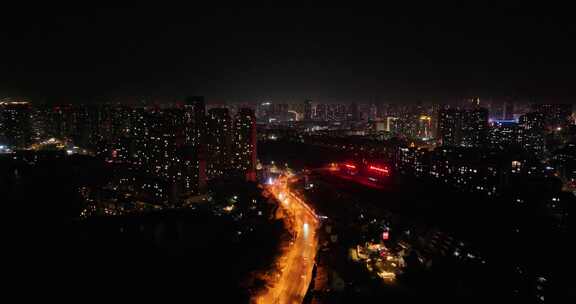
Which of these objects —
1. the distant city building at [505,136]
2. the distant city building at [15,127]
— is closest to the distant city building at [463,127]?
the distant city building at [505,136]

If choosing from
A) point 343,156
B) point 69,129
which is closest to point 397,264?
point 343,156

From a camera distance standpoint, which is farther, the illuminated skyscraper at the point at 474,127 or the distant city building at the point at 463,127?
the distant city building at the point at 463,127

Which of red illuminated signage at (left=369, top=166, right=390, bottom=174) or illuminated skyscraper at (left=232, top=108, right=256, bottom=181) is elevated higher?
illuminated skyscraper at (left=232, top=108, right=256, bottom=181)

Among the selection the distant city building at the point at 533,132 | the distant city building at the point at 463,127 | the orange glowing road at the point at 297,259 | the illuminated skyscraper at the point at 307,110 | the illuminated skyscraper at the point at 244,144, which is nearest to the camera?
the orange glowing road at the point at 297,259

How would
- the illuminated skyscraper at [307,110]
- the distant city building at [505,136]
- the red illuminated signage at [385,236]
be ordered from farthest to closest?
the illuminated skyscraper at [307,110]
the distant city building at [505,136]
the red illuminated signage at [385,236]

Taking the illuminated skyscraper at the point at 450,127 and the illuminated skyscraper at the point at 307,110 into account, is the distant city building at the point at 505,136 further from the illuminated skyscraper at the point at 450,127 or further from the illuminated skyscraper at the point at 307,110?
the illuminated skyscraper at the point at 307,110

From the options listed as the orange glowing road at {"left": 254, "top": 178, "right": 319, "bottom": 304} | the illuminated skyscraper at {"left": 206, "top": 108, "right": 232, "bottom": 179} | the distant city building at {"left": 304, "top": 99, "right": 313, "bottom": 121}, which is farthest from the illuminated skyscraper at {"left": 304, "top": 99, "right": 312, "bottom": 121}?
the orange glowing road at {"left": 254, "top": 178, "right": 319, "bottom": 304}

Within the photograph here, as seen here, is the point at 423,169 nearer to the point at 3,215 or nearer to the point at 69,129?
the point at 3,215

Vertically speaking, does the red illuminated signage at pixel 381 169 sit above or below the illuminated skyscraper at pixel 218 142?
below

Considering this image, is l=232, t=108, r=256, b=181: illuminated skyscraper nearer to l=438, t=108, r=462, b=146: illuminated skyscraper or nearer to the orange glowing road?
the orange glowing road
